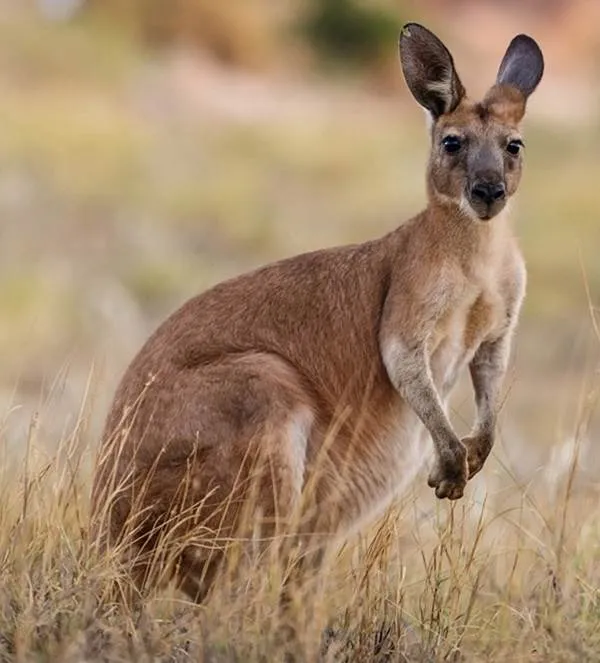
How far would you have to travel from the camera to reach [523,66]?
5.72m

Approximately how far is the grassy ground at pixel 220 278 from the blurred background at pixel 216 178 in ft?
0.16

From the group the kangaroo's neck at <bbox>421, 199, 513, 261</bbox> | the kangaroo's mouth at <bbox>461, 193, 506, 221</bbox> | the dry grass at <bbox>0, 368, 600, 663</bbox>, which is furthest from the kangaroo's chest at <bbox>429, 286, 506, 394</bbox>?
the dry grass at <bbox>0, 368, 600, 663</bbox>

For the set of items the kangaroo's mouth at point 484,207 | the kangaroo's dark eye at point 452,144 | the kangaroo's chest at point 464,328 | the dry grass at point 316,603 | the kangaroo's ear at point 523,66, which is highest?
the kangaroo's ear at point 523,66

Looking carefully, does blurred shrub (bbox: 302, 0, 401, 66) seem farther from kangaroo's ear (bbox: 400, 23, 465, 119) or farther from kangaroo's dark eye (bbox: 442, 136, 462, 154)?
kangaroo's dark eye (bbox: 442, 136, 462, 154)

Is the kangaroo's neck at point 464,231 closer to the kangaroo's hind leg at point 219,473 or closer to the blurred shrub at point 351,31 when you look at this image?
the kangaroo's hind leg at point 219,473

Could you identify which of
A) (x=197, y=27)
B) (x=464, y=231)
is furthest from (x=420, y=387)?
(x=197, y=27)

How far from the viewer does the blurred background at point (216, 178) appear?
12.5 metres

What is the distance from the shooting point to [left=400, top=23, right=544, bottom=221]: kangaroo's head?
5.33 m

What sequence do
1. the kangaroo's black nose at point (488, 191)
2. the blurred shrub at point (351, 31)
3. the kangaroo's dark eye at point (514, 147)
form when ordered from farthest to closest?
the blurred shrub at point (351, 31), the kangaroo's dark eye at point (514, 147), the kangaroo's black nose at point (488, 191)

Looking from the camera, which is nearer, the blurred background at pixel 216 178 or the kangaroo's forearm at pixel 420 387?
the kangaroo's forearm at pixel 420 387

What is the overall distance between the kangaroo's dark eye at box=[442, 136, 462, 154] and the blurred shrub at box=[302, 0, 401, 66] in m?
26.7

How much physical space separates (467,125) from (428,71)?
0.78 feet

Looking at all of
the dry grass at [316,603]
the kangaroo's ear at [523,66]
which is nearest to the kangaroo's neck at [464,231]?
the kangaroo's ear at [523,66]

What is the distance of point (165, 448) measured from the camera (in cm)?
509
